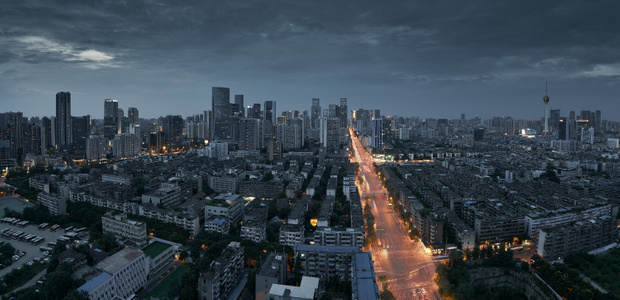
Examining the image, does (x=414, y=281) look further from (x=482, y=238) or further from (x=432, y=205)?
(x=432, y=205)

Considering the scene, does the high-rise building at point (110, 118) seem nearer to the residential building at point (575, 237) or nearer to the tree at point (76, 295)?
the tree at point (76, 295)

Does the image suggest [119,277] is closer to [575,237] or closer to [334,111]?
[575,237]

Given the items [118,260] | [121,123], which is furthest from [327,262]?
[121,123]

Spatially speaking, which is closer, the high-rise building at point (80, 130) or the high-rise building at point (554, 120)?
the high-rise building at point (80, 130)

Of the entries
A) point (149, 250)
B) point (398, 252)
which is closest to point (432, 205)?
point (398, 252)

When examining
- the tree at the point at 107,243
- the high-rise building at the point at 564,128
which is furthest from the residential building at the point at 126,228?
the high-rise building at the point at 564,128

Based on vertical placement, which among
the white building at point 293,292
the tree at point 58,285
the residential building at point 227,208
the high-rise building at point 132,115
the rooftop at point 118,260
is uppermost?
the high-rise building at point 132,115
